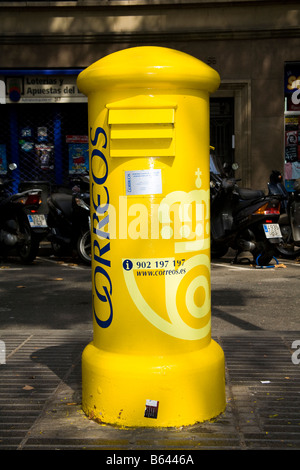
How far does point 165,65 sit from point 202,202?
2.51ft

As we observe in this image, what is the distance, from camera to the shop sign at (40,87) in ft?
48.4

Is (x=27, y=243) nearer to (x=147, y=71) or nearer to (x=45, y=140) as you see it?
(x=45, y=140)

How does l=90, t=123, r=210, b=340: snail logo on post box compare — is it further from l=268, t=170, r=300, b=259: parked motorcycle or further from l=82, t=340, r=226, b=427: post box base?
l=268, t=170, r=300, b=259: parked motorcycle

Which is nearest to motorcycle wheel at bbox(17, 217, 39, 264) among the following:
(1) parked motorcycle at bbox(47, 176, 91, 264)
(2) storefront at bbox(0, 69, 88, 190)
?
(1) parked motorcycle at bbox(47, 176, 91, 264)

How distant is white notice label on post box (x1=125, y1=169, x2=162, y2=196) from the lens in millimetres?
3572

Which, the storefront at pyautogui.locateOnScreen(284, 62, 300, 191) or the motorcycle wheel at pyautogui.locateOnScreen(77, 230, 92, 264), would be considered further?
the storefront at pyautogui.locateOnScreen(284, 62, 300, 191)

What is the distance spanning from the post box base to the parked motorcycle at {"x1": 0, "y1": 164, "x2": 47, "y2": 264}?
6.87m

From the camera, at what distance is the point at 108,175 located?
3650mm

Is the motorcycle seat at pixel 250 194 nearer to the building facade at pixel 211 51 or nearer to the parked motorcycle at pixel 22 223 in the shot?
the parked motorcycle at pixel 22 223

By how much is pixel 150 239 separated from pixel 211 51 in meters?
11.4

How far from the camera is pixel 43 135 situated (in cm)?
1505

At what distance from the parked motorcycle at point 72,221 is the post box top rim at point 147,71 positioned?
259 inches

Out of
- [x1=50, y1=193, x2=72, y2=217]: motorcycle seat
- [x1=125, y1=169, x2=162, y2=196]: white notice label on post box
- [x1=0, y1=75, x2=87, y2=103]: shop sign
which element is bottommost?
[x1=50, y1=193, x2=72, y2=217]: motorcycle seat
